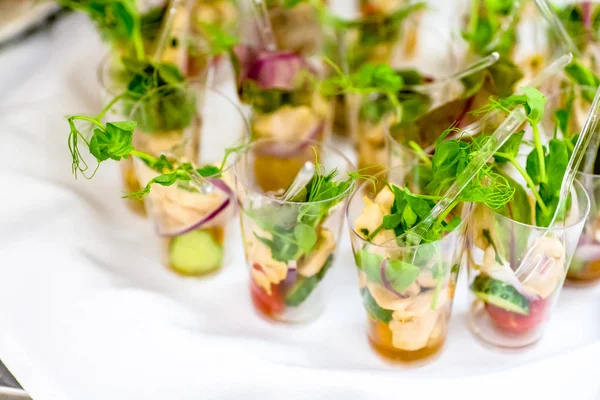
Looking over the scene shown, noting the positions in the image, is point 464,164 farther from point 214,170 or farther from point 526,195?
point 214,170

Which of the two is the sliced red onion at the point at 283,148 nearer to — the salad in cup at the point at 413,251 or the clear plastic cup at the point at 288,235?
the clear plastic cup at the point at 288,235

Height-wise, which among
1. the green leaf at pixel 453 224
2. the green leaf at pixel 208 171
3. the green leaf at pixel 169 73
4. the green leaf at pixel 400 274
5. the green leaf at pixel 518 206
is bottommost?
the green leaf at pixel 518 206

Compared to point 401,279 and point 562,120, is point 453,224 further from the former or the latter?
point 562,120

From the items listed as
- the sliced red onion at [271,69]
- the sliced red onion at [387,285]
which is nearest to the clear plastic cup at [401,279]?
the sliced red onion at [387,285]

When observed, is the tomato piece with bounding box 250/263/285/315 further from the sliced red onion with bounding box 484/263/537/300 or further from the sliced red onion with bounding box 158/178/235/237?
the sliced red onion with bounding box 484/263/537/300

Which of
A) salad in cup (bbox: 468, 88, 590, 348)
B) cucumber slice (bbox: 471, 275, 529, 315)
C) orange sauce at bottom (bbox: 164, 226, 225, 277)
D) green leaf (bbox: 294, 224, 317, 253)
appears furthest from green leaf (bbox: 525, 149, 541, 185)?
orange sauce at bottom (bbox: 164, 226, 225, 277)

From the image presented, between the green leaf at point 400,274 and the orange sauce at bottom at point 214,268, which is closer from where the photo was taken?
the green leaf at point 400,274

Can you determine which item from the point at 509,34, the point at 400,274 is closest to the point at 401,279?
the point at 400,274

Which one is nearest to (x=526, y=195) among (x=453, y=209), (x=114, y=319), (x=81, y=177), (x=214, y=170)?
(x=453, y=209)
